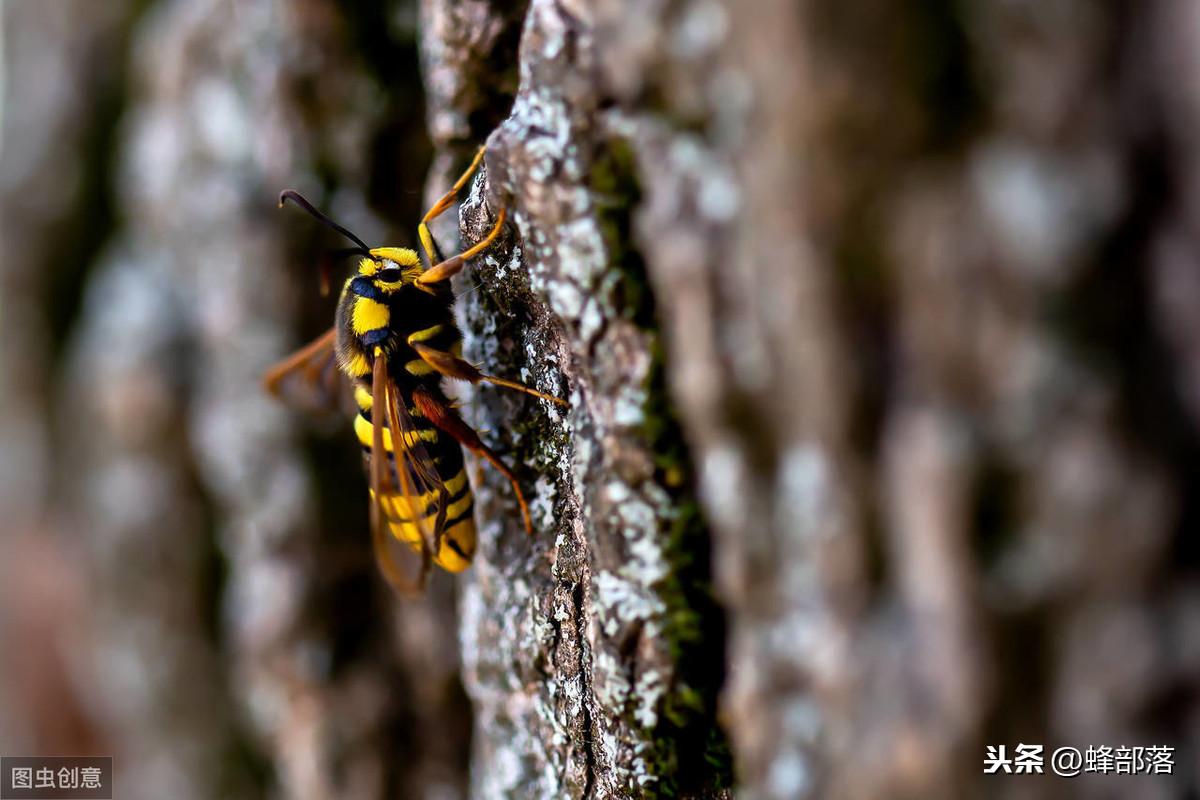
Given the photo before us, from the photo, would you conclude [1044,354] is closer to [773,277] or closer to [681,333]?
[773,277]

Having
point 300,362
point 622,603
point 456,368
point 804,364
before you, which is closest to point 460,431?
point 456,368

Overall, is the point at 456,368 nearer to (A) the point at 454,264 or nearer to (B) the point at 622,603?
(A) the point at 454,264

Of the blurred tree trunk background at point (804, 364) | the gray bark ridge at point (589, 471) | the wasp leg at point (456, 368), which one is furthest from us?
the wasp leg at point (456, 368)

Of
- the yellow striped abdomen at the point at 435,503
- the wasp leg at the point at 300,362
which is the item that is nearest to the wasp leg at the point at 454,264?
the yellow striped abdomen at the point at 435,503

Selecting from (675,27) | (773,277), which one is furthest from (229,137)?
(773,277)

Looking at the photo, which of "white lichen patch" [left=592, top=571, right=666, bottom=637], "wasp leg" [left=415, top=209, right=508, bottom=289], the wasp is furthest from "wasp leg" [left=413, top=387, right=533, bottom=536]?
"white lichen patch" [left=592, top=571, right=666, bottom=637]

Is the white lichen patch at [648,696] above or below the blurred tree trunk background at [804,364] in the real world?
below

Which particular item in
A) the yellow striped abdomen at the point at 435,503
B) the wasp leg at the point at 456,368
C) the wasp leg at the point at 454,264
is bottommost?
the yellow striped abdomen at the point at 435,503

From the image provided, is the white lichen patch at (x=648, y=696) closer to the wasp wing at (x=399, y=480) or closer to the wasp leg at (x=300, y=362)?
the wasp wing at (x=399, y=480)

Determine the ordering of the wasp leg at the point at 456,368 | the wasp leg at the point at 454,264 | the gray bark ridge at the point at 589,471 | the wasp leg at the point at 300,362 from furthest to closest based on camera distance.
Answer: the wasp leg at the point at 300,362 → the wasp leg at the point at 456,368 → the wasp leg at the point at 454,264 → the gray bark ridge at the point at 589,471
